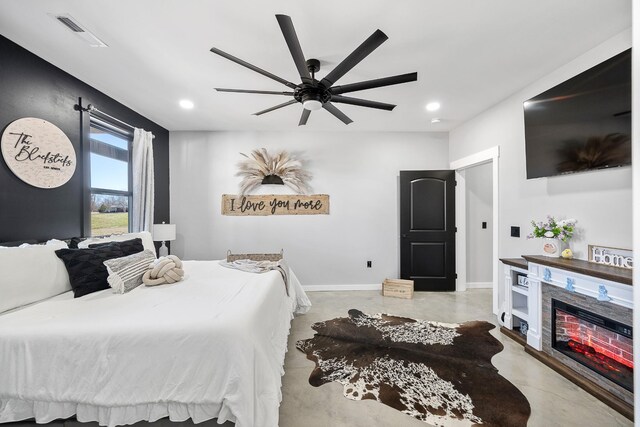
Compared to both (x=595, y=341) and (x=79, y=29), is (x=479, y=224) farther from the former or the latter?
(x=79, y=29)

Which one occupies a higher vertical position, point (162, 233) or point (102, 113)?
point (102, 113)

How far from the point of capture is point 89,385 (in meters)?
1.29

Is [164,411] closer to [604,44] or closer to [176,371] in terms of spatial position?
[176,371]

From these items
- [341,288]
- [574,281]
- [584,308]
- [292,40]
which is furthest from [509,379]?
[292,40]

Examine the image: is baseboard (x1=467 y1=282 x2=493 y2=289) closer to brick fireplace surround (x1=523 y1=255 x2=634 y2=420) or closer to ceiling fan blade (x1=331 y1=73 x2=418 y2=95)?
brick fireplace surround (x1=523 y1=255 x2=634 y2=420)

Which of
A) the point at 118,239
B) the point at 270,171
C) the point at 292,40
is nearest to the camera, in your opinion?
the point at 292,40

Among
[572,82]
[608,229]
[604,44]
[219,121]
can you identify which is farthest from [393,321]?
[219,121]

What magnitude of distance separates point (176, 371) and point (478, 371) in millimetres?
2200

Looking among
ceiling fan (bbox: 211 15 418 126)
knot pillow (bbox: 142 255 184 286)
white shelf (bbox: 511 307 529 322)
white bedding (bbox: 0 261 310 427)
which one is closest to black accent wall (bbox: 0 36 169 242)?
knot pillow (bbox: 142 255 184 286)

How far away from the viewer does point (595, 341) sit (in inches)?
77.8

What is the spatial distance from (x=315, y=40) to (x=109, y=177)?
2.94m

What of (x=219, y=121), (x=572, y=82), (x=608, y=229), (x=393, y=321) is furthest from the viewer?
Answer: (x=219, y=121)

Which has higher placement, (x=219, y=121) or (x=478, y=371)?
(x=219, y=121)

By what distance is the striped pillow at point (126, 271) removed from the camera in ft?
6.44
